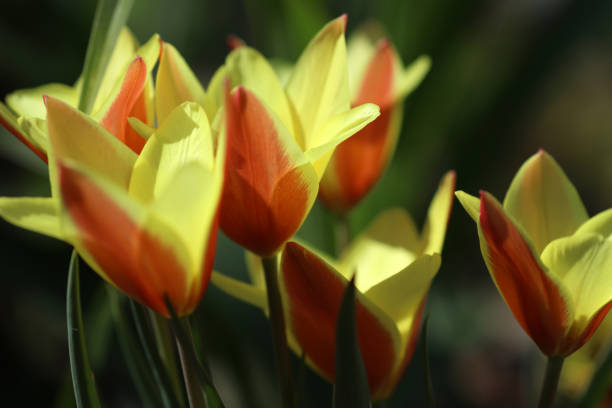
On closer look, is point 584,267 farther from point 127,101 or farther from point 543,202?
point 127,101

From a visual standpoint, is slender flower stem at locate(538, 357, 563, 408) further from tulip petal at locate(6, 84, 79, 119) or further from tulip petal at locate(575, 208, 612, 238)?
tulip petal at locate(6, 84, 79, 119)

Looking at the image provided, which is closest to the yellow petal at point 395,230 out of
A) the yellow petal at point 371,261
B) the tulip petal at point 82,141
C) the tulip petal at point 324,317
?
the yellow petal at point 371,261

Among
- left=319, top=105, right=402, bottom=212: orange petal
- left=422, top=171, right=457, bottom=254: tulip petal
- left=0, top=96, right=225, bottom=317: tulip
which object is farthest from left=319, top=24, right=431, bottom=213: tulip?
left=0, top=96, right=225, bottom=317: tulip

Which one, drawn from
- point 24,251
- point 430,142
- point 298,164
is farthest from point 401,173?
point 298,164

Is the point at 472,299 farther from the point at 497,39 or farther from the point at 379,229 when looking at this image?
the point at 379,229

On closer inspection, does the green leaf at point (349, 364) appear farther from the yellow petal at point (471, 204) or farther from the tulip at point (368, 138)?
the tulip at point (368, 138)

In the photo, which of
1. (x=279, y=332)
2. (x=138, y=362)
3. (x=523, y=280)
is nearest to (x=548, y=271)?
(x=523, y=280)
